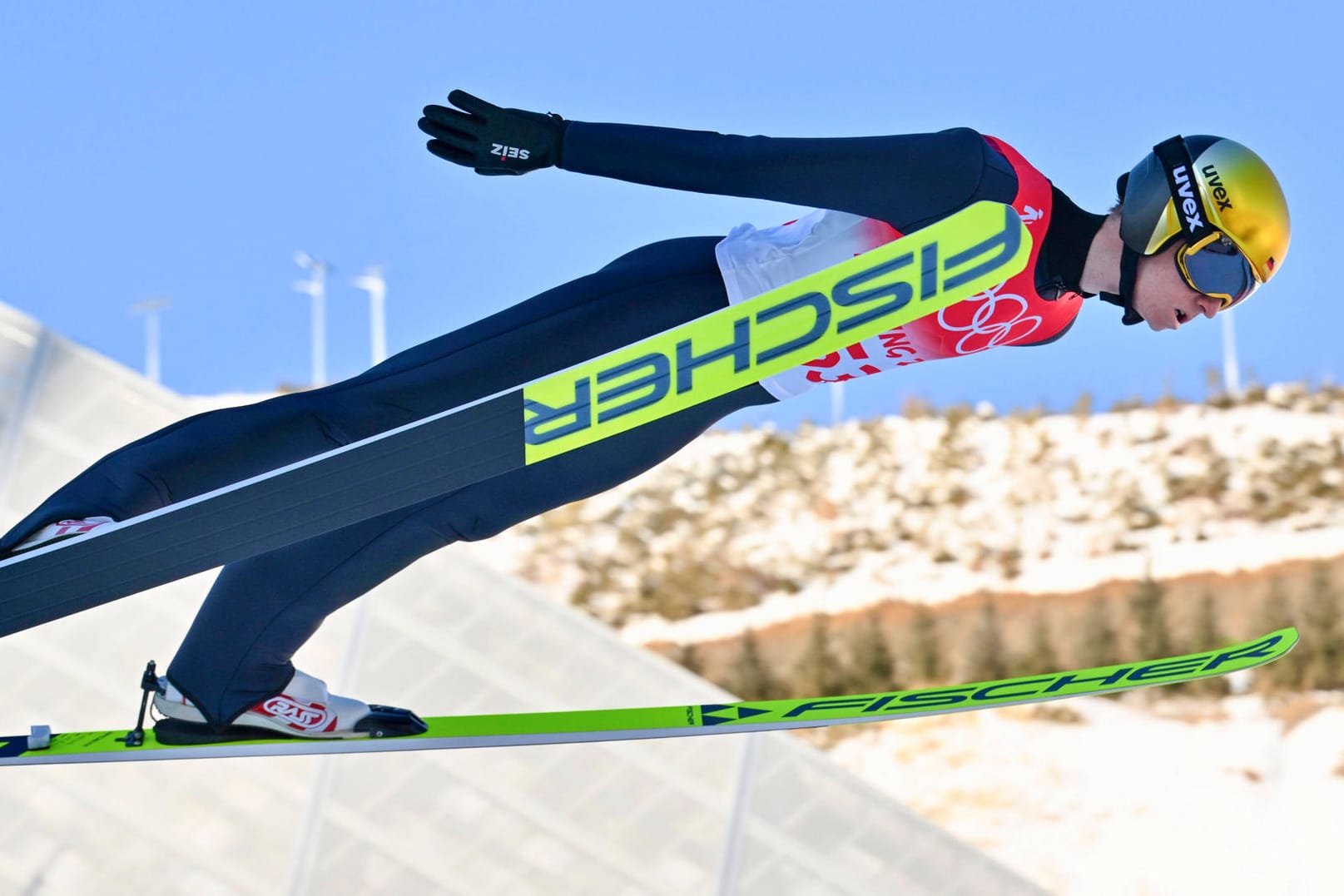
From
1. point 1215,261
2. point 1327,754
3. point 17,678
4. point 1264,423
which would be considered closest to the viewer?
point 1215,261

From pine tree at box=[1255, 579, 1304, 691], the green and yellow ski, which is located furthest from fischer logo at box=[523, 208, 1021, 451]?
pine tree at box=[1255, 579, 1304, 691]

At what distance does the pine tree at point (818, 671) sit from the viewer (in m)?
14.1

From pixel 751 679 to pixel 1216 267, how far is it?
11.3 metres

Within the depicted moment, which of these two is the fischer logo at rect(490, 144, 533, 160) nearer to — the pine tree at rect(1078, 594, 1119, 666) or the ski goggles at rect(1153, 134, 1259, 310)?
the ski goggles at rect(1153, 134, 1259, 310)

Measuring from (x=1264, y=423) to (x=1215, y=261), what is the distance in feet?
59.3

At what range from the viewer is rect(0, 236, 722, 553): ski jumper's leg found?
333 centimetres

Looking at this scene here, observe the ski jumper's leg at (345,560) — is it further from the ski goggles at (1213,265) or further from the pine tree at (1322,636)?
the pine tree at (1322,636)

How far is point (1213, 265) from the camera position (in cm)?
337

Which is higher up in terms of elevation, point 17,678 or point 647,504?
point 17,678

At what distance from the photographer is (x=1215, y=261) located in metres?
3.37

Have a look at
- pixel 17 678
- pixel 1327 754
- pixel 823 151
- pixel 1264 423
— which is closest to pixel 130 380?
pixel 17 678

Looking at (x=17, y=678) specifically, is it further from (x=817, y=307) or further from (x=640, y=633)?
(x=640, y=633)

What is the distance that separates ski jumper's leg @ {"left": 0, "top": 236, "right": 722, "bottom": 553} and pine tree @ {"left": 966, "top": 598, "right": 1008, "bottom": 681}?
10.9 metres

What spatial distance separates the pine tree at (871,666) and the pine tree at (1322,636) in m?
3.60
